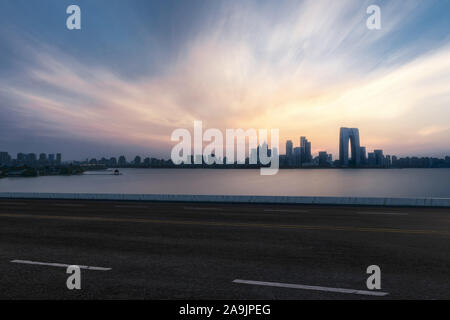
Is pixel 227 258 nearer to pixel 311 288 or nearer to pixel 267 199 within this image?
pixel 311 288

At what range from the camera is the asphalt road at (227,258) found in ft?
19.1

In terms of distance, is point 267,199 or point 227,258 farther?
point 267,199

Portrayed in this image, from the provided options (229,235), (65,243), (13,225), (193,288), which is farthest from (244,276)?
(13,225)

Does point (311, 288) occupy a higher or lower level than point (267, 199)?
higher

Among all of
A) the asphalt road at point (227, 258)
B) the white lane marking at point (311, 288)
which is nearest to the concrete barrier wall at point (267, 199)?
the asphalt road at point (227, 258)

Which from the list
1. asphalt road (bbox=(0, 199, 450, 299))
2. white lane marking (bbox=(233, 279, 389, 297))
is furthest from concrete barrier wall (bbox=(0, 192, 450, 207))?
white lane marking (bbox=(233, 279, 389, 297))

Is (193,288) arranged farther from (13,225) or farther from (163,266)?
(13,225)

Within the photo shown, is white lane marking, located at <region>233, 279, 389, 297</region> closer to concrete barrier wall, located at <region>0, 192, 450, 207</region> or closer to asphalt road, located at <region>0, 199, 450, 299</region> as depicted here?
asphalt road, located at <region>0, 199, 450, 299</region>

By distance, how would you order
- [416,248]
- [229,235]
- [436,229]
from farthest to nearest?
[436,229]
[229,235]
[416,248]

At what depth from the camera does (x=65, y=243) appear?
991cm

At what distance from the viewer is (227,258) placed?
8.02 meters

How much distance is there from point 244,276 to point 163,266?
74.2 inches

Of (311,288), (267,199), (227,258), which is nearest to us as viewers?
(311,288)

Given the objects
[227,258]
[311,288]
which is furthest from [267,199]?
[311,288]
